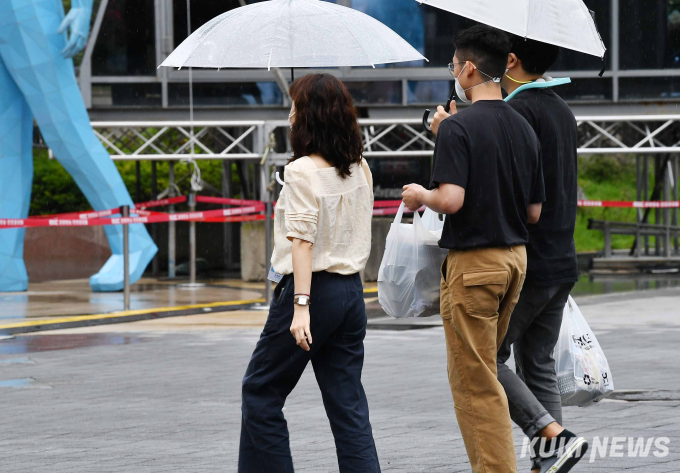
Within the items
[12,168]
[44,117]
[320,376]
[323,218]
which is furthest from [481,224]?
[12,168]

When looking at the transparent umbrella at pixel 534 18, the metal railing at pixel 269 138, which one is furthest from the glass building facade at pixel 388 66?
the transparent umbrella at pixel 534 18

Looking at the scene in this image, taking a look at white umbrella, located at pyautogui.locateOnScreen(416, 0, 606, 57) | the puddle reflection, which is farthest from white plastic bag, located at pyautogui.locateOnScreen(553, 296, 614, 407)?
the puddle reflection

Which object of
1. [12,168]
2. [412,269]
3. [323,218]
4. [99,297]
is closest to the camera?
[323,218]

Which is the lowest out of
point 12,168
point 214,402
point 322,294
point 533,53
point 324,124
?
point 214,402

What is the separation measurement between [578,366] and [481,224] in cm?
108

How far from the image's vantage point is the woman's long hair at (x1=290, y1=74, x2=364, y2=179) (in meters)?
4.42

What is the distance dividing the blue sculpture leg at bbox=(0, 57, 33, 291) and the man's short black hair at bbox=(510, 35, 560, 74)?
12023 millimetres

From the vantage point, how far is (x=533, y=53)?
196 inches

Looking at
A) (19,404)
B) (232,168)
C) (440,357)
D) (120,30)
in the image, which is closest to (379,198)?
(232,168)

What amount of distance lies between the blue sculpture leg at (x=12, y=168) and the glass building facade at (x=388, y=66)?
2741mm

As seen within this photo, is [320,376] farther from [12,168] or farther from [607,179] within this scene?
[607,179]

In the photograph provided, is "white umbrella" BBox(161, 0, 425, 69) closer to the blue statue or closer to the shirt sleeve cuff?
the shirt sleeve cuff

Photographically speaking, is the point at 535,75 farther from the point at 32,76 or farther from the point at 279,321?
the point at 32,76

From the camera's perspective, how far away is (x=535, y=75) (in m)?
4.95
